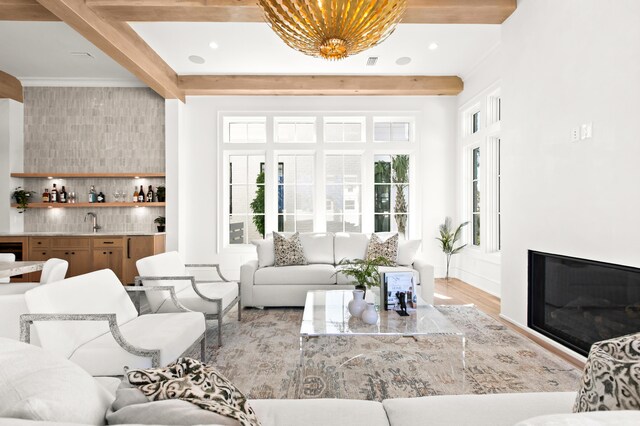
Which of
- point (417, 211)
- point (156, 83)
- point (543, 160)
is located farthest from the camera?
point (417, 211)

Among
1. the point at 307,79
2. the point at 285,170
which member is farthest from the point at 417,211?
the point at 307,79

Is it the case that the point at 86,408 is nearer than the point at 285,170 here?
Yes

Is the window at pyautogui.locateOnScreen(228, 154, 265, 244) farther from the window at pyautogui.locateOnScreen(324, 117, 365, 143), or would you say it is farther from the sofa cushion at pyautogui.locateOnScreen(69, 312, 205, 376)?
the sofa cushion at pyautogui.locateOnScreen(69, 312, 205, 376)

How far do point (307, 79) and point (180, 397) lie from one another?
5.74 m

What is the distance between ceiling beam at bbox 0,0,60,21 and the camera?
144 inches

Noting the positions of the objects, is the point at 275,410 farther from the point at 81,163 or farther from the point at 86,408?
the point at 81,163

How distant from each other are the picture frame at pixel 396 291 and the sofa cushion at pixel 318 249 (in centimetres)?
200

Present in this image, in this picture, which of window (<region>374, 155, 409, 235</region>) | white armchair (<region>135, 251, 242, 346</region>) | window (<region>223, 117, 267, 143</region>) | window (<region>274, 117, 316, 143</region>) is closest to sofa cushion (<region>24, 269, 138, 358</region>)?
white armchair (<region>135, 251, 242, 346</region>)

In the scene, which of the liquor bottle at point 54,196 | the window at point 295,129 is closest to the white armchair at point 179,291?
the window at point 295,129

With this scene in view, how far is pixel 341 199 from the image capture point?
6656mm

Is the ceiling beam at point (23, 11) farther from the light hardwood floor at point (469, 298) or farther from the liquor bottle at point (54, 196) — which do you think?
the light hardwood floor at point (469, 298)

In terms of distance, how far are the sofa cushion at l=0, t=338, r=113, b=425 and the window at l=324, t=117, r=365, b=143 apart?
19.5ft

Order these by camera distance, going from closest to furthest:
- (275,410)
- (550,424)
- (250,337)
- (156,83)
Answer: (550,424) → (275,410) → (250,337) → (156,83)

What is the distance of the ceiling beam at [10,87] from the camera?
589 centimetres
